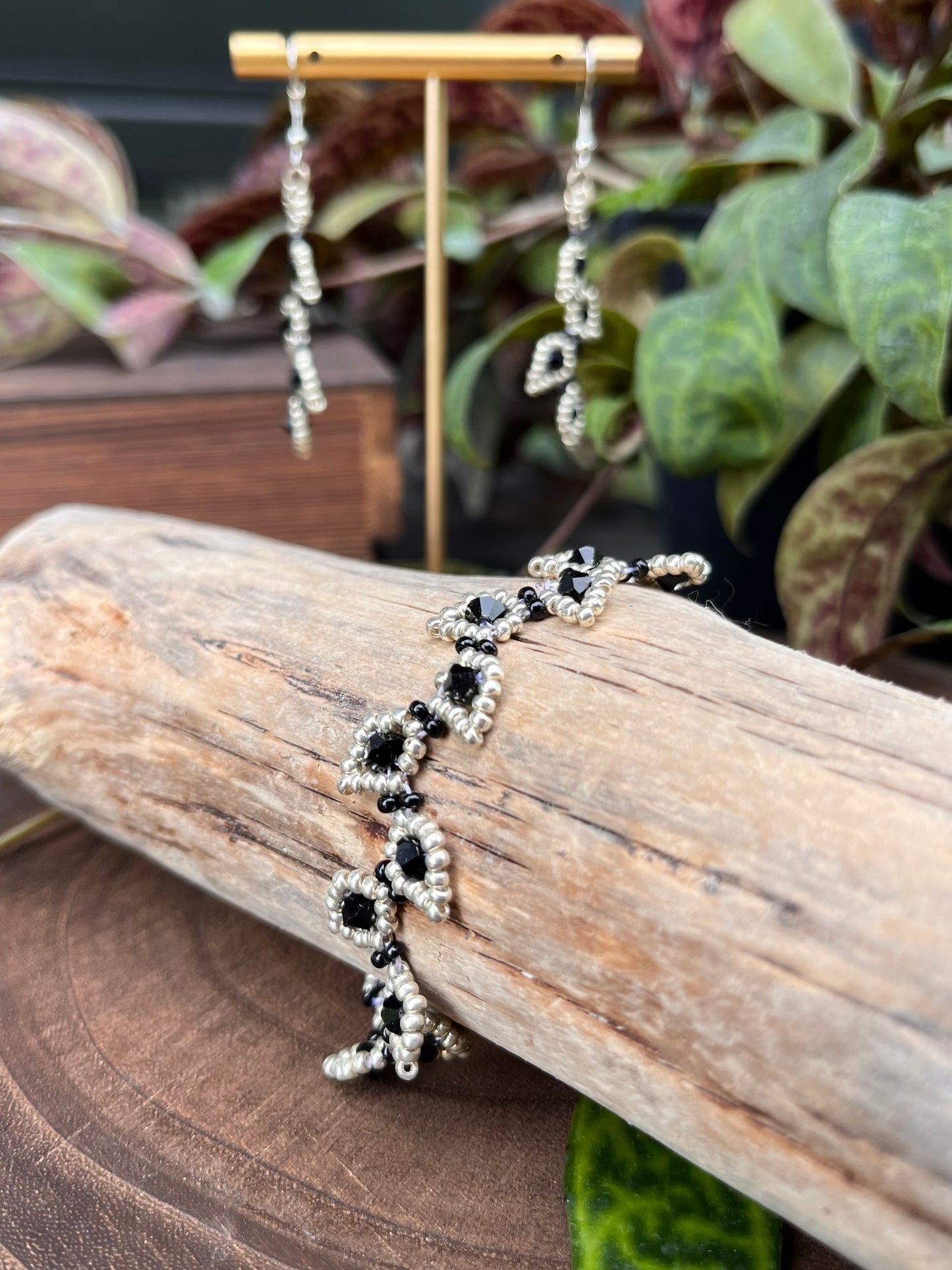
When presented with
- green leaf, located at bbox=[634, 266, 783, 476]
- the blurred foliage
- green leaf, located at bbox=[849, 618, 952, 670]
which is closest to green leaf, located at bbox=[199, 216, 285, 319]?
the blurred foliage

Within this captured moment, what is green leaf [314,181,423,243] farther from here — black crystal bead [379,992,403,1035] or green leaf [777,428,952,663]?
black crystal bead [379,992,403,1035]

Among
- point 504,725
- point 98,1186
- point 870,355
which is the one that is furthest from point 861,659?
point 98,1186

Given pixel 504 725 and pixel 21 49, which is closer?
pixel 504 725

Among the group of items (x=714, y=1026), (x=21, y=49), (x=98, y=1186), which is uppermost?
(x=21, y=49)

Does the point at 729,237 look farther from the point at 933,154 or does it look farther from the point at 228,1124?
the point at 228,1124

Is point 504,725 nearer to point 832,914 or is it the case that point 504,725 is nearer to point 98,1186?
point 832,914

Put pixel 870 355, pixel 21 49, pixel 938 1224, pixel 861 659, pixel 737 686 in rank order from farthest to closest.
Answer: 1. pixel 21 49
2. pixel 861 659
3. pixel 870 355
4. pixel 737 686
5. pixel 938 1224

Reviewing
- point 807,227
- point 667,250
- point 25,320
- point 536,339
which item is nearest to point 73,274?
point 25,320
